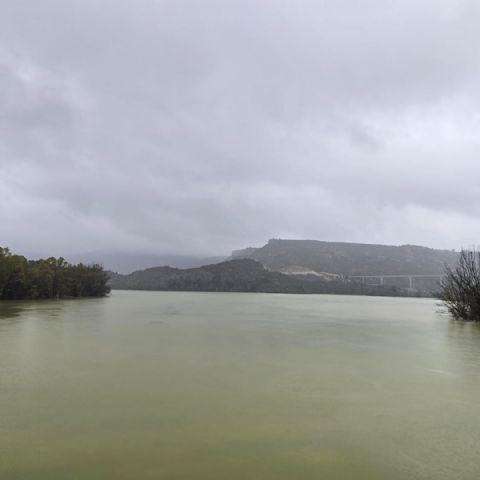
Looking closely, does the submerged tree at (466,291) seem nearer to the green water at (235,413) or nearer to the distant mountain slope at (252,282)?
the green water at (235,413)

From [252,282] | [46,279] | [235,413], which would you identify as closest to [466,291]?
[235,413]

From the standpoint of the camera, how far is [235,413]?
7.24 metres

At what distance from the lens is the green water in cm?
513

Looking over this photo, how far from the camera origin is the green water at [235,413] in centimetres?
513

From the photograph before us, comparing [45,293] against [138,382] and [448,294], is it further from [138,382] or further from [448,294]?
[138,382]

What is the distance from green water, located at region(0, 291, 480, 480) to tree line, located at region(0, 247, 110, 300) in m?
35.4

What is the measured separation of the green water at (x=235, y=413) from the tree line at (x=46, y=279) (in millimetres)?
35409

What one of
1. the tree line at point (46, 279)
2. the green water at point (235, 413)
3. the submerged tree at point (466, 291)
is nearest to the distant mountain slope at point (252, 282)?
the tree line at point (46, 279)

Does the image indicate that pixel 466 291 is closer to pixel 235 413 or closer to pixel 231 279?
pixel 235 413

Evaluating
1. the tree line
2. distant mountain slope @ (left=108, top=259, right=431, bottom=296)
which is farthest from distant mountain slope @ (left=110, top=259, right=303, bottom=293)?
the tree line

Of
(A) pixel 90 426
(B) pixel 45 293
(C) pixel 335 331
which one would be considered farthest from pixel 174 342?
(B) pixel 45 293

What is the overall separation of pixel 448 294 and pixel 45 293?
42.3 m

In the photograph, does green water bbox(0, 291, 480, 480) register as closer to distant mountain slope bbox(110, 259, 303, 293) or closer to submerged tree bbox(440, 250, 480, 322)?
submerged tree bbox(440, 250, 480, 322)

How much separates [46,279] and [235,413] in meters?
51.5
